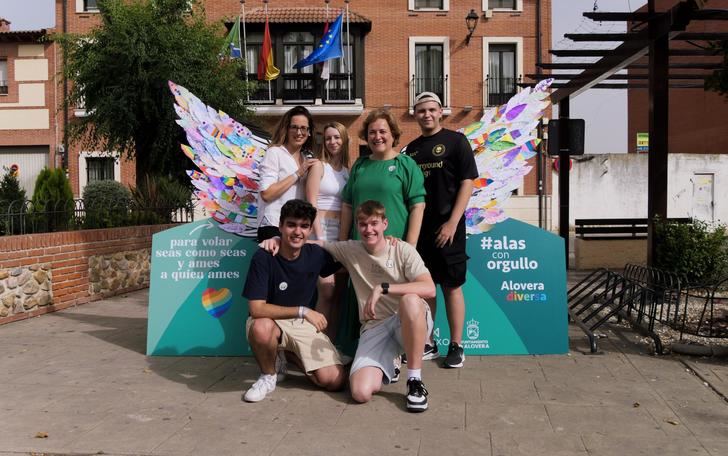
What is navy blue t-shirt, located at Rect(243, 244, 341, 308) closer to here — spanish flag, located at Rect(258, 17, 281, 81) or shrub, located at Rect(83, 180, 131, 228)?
shrub, located at Rect(83, 180, 131, 228)

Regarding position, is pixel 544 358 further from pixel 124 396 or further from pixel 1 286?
pixel 1 286

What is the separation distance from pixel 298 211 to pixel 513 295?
2.33 m

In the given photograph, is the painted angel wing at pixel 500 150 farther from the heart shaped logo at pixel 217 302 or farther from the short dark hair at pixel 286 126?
the heart shaped logo at pixel 217 302

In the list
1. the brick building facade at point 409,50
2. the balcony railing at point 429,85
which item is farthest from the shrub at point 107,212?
the balcony railing at point 429,85

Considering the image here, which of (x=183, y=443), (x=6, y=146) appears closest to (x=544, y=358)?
(x=183, y=443)

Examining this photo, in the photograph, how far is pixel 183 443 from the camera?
4.05 m

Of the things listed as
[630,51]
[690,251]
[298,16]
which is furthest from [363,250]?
[298,16]

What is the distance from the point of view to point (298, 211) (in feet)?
16.0

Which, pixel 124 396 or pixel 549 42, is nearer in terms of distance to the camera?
pixel 124 396

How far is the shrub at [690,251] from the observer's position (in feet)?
27.6

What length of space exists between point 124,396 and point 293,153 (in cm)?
221

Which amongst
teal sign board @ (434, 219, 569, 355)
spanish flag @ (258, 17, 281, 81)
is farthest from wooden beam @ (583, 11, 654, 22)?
spanish flag @ (258, 17, 281, 81)

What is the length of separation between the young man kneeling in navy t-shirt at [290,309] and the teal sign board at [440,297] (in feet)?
4.42

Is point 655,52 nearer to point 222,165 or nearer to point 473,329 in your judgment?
point 473,329
